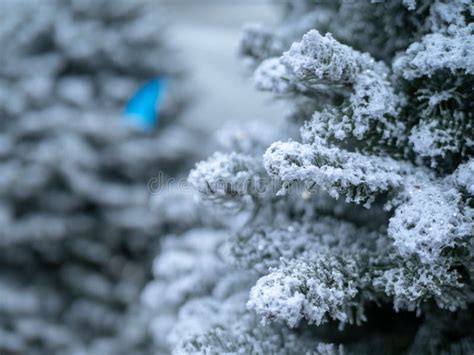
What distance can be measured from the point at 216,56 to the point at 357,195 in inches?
115

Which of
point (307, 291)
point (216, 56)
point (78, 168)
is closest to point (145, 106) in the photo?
point (78, 168)

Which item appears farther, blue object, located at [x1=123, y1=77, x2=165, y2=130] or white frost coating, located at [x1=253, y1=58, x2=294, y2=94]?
blue object, located at [x1=123, y1=77, x2=165, y2=130]

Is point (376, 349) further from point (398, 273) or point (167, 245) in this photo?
point (167, 245)

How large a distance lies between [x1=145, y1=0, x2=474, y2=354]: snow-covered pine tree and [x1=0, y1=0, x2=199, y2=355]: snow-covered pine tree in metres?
0.93

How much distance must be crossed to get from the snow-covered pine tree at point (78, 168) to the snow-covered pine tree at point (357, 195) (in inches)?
36.4

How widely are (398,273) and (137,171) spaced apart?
1435 millimetres

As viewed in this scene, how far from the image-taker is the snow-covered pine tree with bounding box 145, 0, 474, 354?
865mm

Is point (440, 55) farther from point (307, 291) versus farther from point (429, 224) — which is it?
point (307, 291)

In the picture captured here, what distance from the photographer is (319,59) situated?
0.89 meters

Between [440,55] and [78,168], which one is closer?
[440,55]

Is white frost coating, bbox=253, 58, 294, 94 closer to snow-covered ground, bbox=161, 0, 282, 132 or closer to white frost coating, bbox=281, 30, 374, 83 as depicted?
white frost coating, bbox=281, 30, 374, 83

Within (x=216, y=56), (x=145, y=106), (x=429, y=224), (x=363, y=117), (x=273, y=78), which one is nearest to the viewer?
(x=429, y=224)

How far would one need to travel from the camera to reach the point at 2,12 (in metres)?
2.27

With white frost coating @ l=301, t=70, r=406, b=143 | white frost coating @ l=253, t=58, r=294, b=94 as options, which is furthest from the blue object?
white frost coating @ l=301, t=70, r=406, b=143
